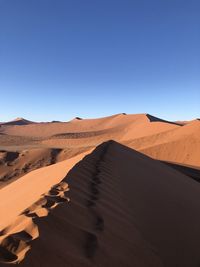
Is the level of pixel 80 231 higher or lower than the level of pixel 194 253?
higher

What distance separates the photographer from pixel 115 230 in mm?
3053

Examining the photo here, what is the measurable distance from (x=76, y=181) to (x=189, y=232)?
5.70 feet

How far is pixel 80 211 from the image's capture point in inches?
128

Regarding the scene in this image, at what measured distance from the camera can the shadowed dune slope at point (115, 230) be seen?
89.1 inches

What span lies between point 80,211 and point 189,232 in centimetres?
126

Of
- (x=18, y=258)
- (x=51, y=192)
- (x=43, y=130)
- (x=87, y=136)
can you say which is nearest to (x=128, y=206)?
(x=51, y=192)

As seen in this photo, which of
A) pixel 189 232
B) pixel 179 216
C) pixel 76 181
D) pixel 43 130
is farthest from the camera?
pixel 43 130

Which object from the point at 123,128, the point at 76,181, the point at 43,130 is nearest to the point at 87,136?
the point at 123,128

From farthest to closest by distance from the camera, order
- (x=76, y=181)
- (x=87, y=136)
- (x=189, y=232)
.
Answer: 1. (x=87, y=136)
2. (x=76, y=181)
3. (x=189, y=232)

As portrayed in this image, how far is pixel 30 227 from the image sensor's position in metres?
2.44

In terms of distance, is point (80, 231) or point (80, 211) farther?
point (80, 211)

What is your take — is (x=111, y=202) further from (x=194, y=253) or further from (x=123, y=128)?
(x=123, y=128)

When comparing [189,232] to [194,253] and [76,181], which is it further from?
[76,181]

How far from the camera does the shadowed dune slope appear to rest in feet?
7.43
